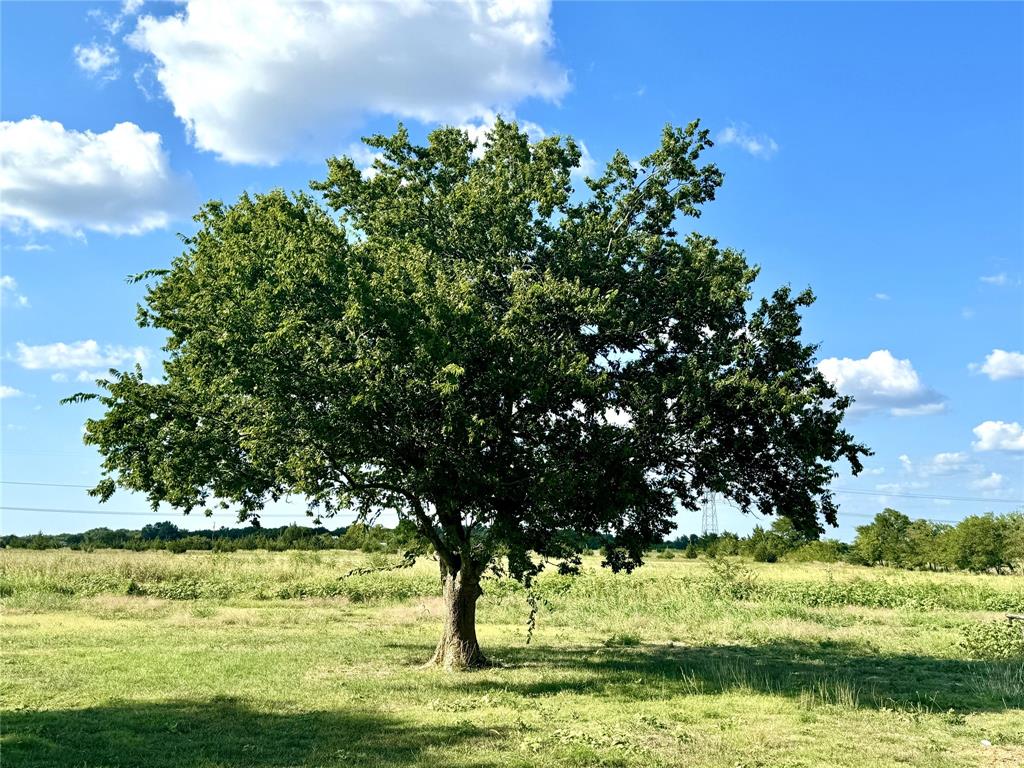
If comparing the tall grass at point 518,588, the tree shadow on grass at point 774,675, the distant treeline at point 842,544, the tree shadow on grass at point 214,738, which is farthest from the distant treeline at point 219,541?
the tree shadow on grass at point 214,738

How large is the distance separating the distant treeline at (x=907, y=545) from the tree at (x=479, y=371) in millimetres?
51925

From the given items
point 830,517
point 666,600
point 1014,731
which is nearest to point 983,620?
point 666,600

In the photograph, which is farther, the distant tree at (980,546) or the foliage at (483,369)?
the distant tree at (980,546)

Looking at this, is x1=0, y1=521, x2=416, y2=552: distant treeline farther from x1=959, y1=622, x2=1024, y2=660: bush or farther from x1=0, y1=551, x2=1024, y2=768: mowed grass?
x1=959, y1=622, x2=1024, y2=660: bush

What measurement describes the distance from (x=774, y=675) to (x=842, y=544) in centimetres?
8297

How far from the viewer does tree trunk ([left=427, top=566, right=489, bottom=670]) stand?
76.9 feet

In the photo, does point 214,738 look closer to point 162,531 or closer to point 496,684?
point 496,684

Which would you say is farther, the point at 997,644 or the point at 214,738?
the point at 997,644

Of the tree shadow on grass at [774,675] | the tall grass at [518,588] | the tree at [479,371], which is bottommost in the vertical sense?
the tree shadow on grass at [774,675]

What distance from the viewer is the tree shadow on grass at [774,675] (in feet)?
65.9

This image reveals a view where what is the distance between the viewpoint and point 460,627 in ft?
77.2

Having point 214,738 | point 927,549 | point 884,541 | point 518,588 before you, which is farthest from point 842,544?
point 214,738

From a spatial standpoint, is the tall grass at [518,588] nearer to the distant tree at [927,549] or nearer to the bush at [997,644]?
the bush at [997,644]

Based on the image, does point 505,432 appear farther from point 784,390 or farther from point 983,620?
point 983,620
